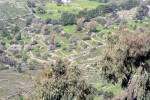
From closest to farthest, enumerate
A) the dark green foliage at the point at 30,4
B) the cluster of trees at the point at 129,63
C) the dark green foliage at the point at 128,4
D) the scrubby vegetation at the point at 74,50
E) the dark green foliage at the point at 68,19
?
the scrubby vegetation at the point at 74,50 < the cluster of trees at the point at 129,63 < the dark green foliage at the point at 68,19 < the dark green foliage at the point at 128,4 < the dark green foliage at the point at 30,4

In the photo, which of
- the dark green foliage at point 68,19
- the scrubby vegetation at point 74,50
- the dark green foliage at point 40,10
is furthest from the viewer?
the dark green foliage at point 40,10

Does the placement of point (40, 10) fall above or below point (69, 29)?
above

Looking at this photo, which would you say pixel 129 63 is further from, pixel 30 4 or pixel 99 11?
pixel 30 4

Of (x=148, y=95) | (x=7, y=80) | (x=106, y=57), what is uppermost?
(x=106, y=57)

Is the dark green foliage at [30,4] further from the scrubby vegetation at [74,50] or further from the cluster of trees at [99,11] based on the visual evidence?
the cluster of trees at [99,11]

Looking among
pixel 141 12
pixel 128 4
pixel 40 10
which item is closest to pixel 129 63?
pixel 141 12

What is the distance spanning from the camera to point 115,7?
13825cm

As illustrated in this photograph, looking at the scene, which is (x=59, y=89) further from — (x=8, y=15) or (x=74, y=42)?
(x=8, y=15)

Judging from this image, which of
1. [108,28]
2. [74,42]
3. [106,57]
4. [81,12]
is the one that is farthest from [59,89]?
[81,12]

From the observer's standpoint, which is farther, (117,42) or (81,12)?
(81,12)

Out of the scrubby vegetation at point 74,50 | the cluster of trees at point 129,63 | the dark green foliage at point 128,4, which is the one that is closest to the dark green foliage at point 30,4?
the scrubby vegetation at point 74,50

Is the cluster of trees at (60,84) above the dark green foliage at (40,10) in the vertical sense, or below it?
above

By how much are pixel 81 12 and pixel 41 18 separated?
13048 millimetres

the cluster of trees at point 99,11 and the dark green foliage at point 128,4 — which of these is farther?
the dark green foliage at point 128,4
